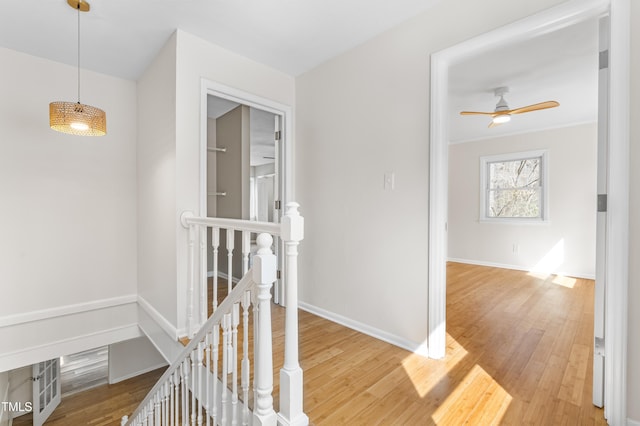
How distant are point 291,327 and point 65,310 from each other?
291 centimetres

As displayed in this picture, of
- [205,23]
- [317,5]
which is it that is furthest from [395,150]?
[205,23]

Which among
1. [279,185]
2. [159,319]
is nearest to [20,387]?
[159,319]

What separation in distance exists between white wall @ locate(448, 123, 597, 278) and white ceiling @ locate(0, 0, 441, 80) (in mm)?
4139

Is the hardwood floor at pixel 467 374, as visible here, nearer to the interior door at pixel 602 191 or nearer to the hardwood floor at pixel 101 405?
the interior door at pixel 602 191

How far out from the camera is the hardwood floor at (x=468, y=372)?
149 centimetres

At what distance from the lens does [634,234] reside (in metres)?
1.37

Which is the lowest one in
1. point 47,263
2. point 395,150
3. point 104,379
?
point 104,379

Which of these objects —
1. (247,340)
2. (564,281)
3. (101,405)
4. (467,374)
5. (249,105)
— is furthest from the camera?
(564,281)

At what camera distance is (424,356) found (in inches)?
80.7

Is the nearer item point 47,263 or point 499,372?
point 499,372

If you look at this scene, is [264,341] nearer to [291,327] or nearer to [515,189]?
[291,327]

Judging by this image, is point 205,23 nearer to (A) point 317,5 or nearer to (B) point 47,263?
(A) point 317,5

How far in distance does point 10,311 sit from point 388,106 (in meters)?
3.75

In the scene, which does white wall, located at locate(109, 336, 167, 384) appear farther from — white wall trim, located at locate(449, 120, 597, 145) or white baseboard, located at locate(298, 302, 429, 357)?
white wall trim, located at locate(449, 120, 597, 145)
